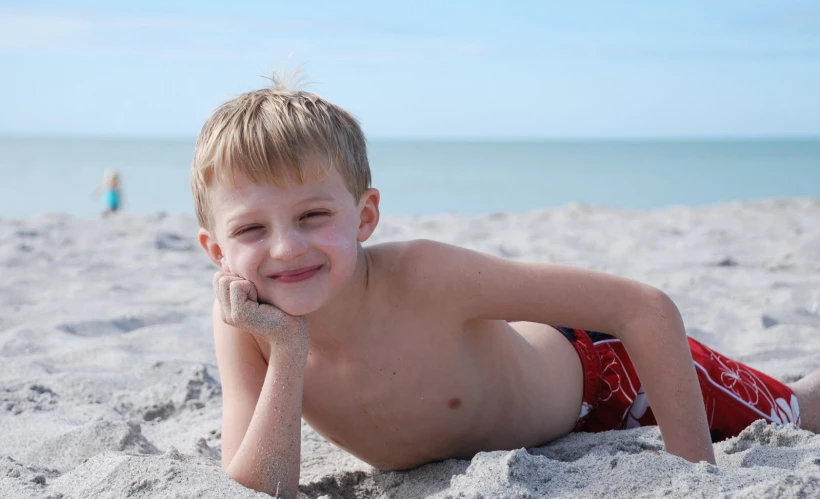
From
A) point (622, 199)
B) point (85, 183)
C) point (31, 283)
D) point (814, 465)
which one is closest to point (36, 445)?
point (814, 465)

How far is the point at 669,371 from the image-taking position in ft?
7.11

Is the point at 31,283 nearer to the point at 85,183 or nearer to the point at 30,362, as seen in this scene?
the point at 30,362

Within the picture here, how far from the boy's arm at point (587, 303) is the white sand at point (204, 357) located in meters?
0.23

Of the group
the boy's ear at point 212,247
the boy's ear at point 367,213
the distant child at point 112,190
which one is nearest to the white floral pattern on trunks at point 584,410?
the boy's ear at point 367,213

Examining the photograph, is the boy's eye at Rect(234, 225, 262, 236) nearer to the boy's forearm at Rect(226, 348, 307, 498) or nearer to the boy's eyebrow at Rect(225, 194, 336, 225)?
the boy's eyebrow at Rect(225, 194, 336, 225)

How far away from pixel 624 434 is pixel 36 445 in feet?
5.87

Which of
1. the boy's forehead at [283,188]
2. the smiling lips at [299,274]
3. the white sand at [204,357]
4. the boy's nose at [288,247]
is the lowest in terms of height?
the white sand at [204,357]

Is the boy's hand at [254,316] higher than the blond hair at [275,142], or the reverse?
the blond hair at [275,142]

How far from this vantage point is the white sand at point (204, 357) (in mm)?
1855

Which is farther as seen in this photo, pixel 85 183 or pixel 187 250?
pixel 85 183

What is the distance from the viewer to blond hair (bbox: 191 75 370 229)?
6.42 ft

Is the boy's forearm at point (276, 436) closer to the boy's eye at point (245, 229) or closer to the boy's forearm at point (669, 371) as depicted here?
the boy's eye at point (245, 229)

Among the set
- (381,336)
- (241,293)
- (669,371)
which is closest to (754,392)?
(669,371)

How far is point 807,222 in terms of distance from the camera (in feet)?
26.5
